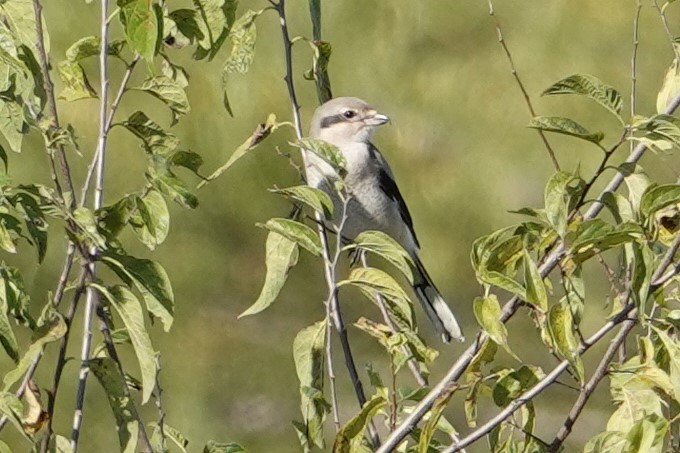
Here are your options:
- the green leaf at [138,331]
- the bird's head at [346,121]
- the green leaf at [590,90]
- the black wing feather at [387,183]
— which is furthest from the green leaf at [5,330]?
the black wing feather at [387,183]

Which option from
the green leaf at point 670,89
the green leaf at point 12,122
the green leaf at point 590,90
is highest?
the green leaf at point 12,122

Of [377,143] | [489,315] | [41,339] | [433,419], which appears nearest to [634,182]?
[489,315]

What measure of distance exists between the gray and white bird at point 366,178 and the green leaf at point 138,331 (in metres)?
2.38

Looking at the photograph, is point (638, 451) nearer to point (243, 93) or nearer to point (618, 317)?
point (618, 317)

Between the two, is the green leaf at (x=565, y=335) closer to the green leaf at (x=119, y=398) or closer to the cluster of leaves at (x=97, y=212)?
the cluster of leaves at (x=97, y=212)

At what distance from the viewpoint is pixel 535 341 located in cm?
558

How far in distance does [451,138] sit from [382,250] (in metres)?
4.14

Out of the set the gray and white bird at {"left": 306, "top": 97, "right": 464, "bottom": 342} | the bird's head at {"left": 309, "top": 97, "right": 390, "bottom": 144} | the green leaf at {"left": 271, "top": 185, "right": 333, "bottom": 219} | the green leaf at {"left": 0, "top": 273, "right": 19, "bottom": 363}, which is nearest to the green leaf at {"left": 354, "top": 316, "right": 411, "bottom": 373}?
the green leaf at {"left": 271, "top": 185, "right": 333, "bottom": 219}

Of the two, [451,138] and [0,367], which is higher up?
[451,138]

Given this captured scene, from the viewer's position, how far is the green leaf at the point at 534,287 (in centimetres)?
160

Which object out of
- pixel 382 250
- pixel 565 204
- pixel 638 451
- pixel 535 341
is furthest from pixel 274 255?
pixel 535 341

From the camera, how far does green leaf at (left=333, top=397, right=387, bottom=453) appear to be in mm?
1790

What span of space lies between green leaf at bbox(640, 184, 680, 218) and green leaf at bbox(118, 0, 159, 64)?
2.23 feet

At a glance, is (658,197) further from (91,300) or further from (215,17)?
(91,300)
